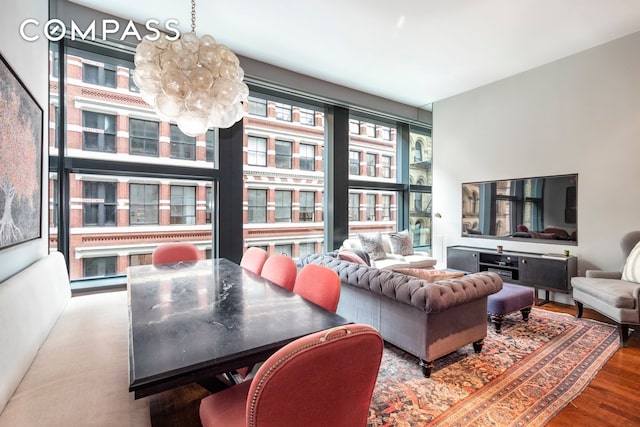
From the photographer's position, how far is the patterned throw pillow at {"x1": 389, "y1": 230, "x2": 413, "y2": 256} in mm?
4926

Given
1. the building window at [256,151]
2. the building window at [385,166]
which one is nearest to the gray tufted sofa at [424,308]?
the building window at [256,151]

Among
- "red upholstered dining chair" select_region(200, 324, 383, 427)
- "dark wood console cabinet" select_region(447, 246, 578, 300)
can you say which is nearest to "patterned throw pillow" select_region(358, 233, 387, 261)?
"dark wood console cabinet" select_region(447, 246, 578, 300)

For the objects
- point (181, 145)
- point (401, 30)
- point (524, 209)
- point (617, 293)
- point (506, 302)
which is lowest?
point (506, 302)

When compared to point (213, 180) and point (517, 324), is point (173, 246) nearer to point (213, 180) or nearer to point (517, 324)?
point (213, 180)

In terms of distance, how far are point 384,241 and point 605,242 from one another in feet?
8.99

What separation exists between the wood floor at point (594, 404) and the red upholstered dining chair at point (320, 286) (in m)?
1.01

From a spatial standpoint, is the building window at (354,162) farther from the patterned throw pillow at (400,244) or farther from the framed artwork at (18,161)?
the framed artwork at (18,161)

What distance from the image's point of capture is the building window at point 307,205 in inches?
188

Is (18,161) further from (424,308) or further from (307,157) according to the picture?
(307,157)

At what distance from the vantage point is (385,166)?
582cm

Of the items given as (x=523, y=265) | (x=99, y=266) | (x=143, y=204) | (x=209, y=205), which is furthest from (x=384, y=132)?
(x=99, y=266)

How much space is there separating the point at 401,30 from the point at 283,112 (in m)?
1.98

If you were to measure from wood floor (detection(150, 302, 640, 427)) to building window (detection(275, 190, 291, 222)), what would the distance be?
2677 mm

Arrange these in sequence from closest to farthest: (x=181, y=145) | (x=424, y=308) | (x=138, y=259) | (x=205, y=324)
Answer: (x=205, y=324) → (x=424, y=308) → (x=138, y=259) → (x=181, y=145)
